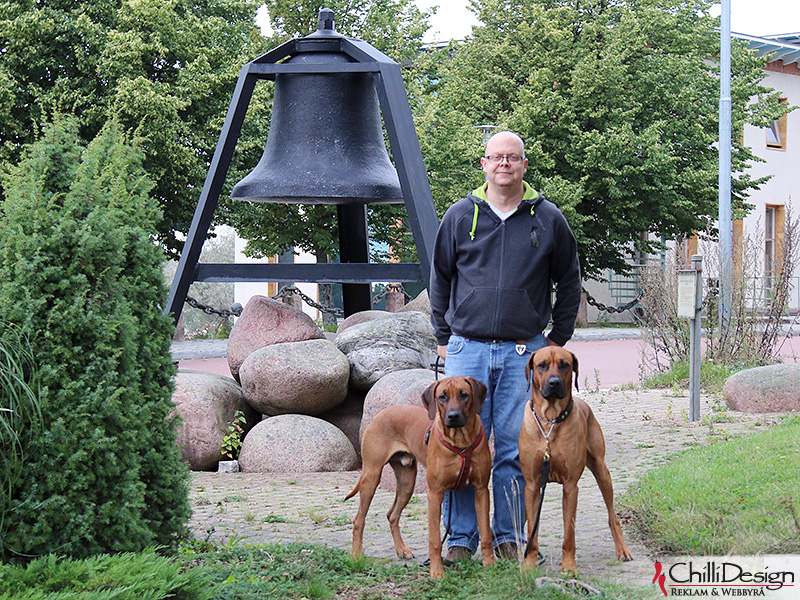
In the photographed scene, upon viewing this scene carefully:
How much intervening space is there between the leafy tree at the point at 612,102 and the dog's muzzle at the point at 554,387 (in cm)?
2295

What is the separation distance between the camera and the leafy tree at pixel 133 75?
64.3ft

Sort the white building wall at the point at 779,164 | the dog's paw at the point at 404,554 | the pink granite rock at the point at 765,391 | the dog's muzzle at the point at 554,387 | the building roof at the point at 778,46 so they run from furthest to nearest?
the white building wall at the point at 779,164 < the building roof at the point at 778,46 < the pink granite rock at the point at 765,391 < the dog's paw at the point at 404,554 < the dog's muzzle at the point at 554,387

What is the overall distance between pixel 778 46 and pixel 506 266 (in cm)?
3346

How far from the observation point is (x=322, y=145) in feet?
21.5

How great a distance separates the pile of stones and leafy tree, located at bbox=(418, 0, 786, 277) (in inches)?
743

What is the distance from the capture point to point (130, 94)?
19266mm

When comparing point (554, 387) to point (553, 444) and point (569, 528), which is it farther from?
point (569, 528)

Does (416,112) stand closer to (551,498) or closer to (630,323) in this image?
(630,323)

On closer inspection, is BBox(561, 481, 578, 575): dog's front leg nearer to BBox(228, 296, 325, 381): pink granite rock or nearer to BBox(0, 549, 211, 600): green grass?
BBox(0, 549, 211, 600): green grass

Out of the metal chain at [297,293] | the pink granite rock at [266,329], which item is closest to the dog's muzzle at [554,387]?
the pink granite rock at [266,329]

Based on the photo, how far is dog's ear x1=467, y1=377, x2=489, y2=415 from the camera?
14.7ft

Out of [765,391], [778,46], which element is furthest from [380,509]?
[778,46]

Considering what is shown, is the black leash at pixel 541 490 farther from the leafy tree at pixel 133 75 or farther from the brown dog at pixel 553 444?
the leafy tree at pixel 133 75

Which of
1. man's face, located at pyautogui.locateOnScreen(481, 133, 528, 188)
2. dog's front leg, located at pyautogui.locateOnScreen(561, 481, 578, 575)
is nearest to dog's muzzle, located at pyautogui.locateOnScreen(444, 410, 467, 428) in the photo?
dog's front leg, located at pyautogui.locateOnScreen(561, 481, 578, 575)
